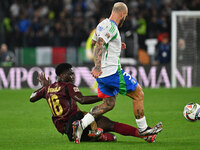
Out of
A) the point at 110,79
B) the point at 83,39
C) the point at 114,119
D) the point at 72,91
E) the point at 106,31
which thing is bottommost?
the point at 114,119

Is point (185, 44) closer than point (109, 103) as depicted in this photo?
No

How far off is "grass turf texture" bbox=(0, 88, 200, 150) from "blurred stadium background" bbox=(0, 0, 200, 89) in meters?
2.23

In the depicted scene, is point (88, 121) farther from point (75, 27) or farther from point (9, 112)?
point (75, 27)

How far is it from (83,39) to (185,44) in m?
4.86

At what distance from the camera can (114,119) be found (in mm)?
10914

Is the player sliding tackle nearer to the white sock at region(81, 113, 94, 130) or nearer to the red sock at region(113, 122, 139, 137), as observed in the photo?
the white sock at region(81, 113, 94, 130)

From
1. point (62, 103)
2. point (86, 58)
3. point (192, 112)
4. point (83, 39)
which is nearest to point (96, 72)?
point (62, 103)

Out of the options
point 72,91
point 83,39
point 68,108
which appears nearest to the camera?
point 72,91

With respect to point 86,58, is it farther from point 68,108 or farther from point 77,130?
point 77,130

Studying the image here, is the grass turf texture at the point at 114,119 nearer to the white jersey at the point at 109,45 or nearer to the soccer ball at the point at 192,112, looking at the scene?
the soccer ball at the point at 192,112

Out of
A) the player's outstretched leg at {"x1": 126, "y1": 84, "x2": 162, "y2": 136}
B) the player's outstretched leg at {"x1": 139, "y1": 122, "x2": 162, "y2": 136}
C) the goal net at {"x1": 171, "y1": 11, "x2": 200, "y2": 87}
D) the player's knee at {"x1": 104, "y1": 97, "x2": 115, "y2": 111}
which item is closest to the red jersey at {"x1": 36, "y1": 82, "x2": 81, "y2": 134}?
the player's knee at {"x1": 104, "y1": 97, "x2": 115, "y2": 111}

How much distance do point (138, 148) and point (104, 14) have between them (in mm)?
16400

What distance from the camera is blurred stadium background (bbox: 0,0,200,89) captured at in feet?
63.4

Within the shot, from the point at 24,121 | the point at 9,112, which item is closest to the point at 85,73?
the point at 9,112
